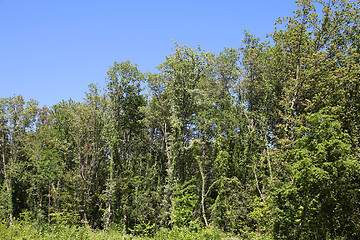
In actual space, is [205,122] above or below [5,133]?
below

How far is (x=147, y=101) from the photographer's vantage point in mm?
33500

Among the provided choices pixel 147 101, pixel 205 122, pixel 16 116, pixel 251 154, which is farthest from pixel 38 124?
pixel 251 154

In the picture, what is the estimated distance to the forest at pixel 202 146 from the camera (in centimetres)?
1909

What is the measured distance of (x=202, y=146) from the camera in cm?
2906

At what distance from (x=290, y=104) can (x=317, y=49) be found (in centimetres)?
481

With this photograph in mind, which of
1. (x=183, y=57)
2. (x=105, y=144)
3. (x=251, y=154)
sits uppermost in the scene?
(x=183, y=57)

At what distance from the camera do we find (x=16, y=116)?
36.8 meters

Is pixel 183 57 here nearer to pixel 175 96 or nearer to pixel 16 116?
pixel 175 96

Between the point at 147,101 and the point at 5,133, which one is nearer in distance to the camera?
the point at 147,101

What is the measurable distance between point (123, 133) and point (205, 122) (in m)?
10.8

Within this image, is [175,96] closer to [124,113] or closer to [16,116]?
[124,113]

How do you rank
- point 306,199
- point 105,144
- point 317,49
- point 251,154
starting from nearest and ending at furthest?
point 306,199, point 317,49, point 251,154, point 105,144

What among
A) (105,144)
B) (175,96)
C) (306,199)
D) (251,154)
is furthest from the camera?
(105,144)

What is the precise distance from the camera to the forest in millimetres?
19094
